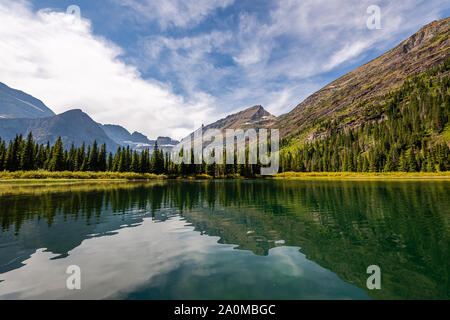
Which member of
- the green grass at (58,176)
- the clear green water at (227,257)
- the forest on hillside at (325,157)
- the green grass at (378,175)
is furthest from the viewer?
the forest on hillside at (325,157)

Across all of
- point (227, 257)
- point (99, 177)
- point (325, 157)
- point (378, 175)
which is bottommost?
point (227, 257)

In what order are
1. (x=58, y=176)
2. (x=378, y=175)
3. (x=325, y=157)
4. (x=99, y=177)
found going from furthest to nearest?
1. (x=325, y=157)
2. (x=378, y=175)
3. (x=99, y=177)
4. (x=58, y=176)

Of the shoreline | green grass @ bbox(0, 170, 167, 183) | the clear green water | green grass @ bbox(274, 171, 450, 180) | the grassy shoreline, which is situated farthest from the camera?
green grass @ bbox(274, 171, 450, 180)

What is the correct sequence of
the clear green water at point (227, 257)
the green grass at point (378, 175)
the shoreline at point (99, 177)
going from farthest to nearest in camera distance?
the green grass at point (378, 175) < the shoreline at point (99, 177) < the clear green water at point (227, 257)

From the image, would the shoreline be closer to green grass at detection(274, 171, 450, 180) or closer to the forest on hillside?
green grass at detection(274, 171, 450, 180)

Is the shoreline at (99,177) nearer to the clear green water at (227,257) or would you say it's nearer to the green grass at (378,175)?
the green grass at (378,175)

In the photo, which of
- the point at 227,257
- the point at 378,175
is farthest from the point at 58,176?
the point at 378,175

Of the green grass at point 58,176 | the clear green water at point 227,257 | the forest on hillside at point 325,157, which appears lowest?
the clear green water at point 227,257

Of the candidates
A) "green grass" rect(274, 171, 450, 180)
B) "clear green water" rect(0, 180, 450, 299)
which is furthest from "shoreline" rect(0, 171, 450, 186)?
"clear green water" rect(0, 180, 450, 299)

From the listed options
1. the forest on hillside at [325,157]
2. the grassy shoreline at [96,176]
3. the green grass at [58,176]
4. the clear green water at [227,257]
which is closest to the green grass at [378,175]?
the grassy shoreline at [96,176]

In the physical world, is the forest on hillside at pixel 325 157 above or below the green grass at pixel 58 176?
above

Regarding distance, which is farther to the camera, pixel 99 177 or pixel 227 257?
pixel 99 177

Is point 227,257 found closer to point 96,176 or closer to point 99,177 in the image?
point 96,176
